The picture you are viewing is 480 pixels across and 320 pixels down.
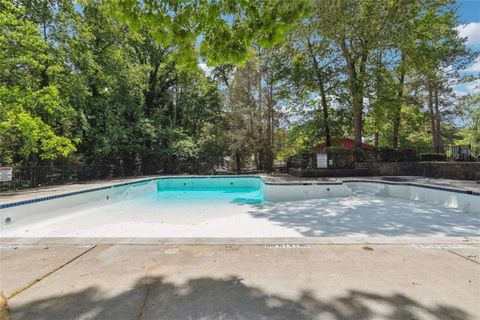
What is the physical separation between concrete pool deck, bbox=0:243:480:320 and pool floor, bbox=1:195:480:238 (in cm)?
181

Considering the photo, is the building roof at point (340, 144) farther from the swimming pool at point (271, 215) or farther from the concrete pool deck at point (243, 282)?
the concrete pool deck at point (243, 282)

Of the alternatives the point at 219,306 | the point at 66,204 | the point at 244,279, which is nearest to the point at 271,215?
the point at 244,279

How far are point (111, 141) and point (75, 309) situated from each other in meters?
14.5

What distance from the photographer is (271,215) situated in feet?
22.9

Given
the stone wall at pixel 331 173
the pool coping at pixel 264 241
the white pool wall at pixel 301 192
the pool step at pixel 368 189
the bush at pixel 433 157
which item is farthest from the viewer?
the bush at pixel 433 157

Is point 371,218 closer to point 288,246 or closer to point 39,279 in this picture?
point 288,246

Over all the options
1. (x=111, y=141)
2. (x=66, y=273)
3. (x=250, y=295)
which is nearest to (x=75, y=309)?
(x=66, y=273)

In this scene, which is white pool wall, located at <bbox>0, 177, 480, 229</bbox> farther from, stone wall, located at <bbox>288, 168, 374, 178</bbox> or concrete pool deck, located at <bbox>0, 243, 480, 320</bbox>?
concrete pool deck, located at <bbox>0, 243, 480, 320</bbox>

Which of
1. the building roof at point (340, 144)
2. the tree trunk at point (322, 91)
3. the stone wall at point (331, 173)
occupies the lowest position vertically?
the stone wall at point (331, 173)

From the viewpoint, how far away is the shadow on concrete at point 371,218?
5.09 meters

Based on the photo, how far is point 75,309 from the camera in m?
2.08

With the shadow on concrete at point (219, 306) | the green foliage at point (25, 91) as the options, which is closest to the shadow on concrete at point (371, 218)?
the shadow on concrete at point (219, 306)

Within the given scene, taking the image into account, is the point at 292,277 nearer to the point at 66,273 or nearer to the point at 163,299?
the point at 163,299

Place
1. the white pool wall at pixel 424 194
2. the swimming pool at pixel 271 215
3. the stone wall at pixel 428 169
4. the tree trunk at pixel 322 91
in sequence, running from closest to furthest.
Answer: the swimming pool at pixel 271 215
the white pool wall at pixel 424 194
the stone wall at pixel 428 169
the tree trunk at pixel 322 91
